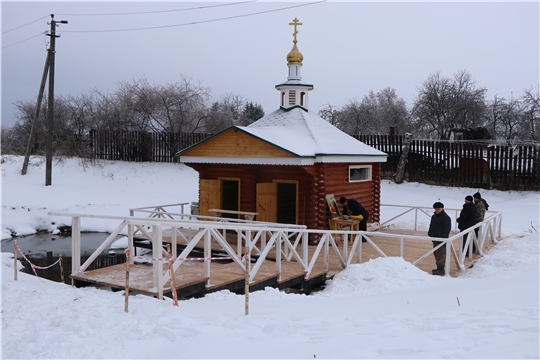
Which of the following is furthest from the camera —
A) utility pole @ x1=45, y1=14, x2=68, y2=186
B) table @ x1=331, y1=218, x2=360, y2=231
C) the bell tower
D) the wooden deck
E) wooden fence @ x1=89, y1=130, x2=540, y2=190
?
utility pole @ x1=45, y1=14, x2=68, y2=186

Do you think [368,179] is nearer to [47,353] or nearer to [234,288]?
[234,288]

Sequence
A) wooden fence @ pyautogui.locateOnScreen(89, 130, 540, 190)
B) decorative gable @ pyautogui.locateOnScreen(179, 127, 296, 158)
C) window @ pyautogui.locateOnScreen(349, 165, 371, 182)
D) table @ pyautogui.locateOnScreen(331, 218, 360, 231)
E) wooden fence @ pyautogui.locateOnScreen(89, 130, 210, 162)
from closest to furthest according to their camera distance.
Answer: table @ pyautogui.locateOnScreen(331, 218, 360, 231) → decorative gable @ pyautogui.locateOnScreen(179, 127, 296, 158) → window @ pyautogui.locateOnScreen(349, 165, 371, 182) → wooden fence @ pyautogui.locateOnScreen(89, 130, 540, 190) → wooden fence @ pyautogui.locateOnScreen(89, 130, 210, 162)

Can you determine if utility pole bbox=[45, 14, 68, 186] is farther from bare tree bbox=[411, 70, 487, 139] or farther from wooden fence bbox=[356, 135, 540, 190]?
bare tree bbox=[411, 70, 487, 139]

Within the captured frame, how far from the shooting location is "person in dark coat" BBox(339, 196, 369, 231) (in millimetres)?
12625

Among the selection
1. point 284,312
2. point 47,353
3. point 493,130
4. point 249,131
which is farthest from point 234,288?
point 493,130

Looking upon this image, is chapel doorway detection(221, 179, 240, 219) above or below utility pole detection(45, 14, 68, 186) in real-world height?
below

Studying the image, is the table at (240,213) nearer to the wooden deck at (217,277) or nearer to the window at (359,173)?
the wooden deck at (217,277)

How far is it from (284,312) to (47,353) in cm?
300

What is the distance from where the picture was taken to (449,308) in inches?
241

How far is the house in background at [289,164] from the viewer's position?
12672mm

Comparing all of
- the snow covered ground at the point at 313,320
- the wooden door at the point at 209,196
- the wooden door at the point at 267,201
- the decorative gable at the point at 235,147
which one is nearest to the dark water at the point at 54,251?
the snow covered ground at the point at 313,320

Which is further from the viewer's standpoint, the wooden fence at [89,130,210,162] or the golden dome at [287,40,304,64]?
the wooden fence at [89,130,210,162]

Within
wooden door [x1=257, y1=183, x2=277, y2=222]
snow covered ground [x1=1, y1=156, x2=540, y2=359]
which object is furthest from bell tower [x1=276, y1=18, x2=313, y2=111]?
snow covered ground [x1=1, y1=156, x2=540, y2=359]

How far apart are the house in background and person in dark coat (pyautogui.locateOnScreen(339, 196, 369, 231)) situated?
52cm
